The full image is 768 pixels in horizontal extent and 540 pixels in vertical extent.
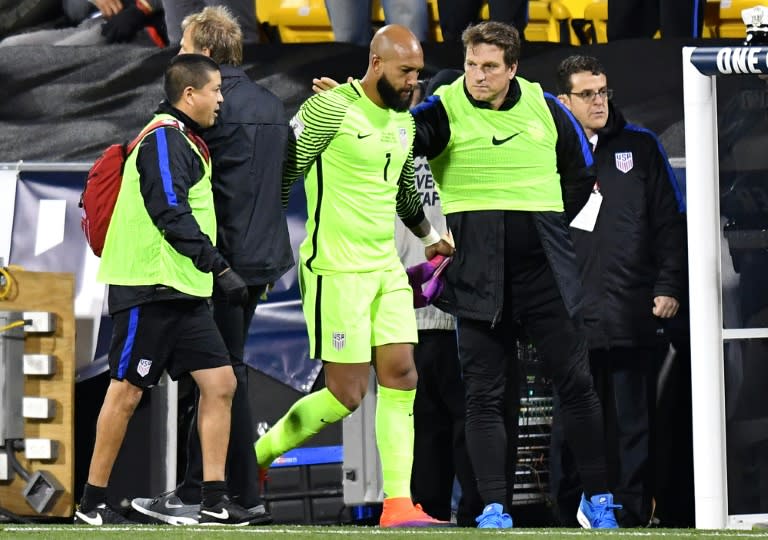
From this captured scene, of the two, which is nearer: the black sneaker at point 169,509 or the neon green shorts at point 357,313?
the neon green shorts at point 357,313

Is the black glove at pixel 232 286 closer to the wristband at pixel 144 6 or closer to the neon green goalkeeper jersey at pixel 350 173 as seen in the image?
the neon green goalkeeper jersey at pixel 350 173

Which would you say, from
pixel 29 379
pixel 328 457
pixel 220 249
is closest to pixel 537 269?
pixel 220 249

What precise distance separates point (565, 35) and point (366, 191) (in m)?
2.77

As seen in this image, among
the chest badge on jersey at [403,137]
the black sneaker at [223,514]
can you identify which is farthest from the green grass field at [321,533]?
the chest badge on jersey at [403,137]

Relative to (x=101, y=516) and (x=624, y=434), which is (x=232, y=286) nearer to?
(x=101, y=516)

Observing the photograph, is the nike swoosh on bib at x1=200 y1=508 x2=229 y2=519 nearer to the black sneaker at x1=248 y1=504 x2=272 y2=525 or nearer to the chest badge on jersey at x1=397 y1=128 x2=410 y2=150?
the black sneaker at x1=248 y1=504 x2=272 y2=525

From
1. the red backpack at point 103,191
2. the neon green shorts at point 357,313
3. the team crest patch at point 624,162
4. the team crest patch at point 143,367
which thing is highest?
the team crest patch at point 624,162

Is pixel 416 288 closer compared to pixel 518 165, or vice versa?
pixel 518 165

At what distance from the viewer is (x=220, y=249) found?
6.19 meters

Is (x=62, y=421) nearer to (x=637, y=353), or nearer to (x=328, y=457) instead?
(x=328, y=457)

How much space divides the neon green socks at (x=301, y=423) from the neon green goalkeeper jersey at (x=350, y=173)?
1.67 feet

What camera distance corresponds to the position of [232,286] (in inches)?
227

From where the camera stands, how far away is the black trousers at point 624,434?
698 centimetres

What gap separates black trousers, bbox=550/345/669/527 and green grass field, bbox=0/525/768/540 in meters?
1.56
